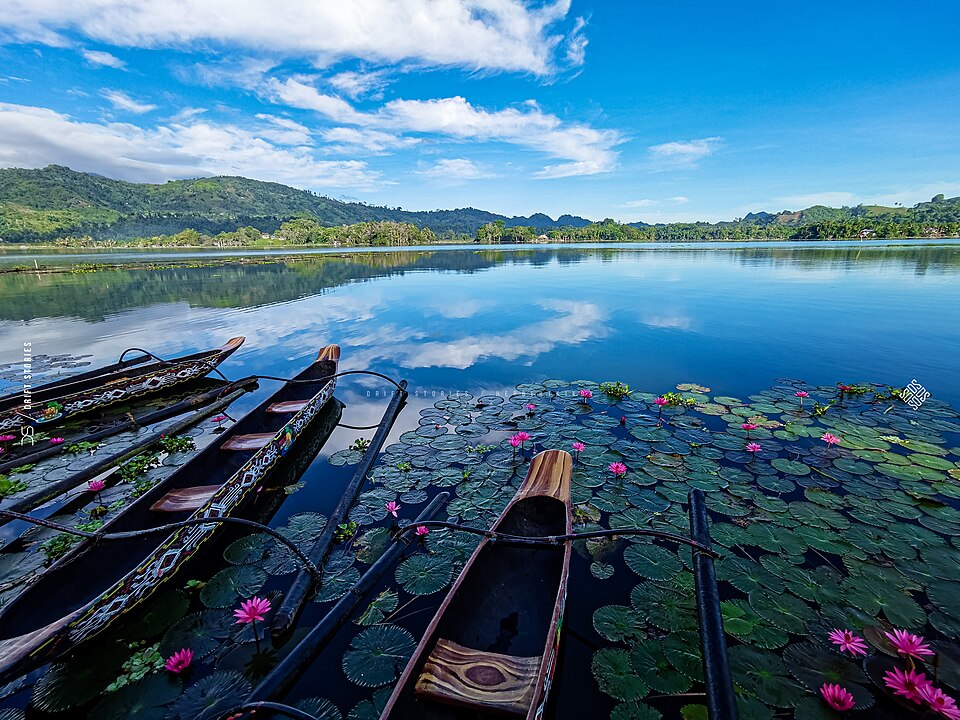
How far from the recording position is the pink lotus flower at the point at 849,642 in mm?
3084

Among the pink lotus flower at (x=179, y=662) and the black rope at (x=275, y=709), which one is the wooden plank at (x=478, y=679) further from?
the pink lotus flower at (x=179, y=662)

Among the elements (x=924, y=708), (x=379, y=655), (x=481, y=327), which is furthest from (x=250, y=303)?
(x=924, y=708)

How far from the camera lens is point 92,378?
900cm

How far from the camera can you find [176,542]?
400 centimetres

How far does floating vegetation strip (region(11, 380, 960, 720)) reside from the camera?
3.10m

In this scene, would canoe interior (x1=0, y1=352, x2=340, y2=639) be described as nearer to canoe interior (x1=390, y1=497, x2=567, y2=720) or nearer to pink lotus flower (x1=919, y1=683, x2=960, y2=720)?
canoe interior (x1=390, y1=497, x2=567, y2=720)

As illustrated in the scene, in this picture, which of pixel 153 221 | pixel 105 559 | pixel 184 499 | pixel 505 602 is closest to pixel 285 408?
pixel 184 499

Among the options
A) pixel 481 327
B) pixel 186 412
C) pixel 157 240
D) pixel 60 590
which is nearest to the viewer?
pixel 60 590

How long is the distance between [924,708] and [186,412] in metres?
12.2

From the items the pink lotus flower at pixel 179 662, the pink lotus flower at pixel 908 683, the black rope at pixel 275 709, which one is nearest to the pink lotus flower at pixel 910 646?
the pink lotus flower at pixel 908 683

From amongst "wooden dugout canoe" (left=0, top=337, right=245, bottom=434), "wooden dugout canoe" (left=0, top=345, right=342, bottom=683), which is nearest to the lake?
"wooden dugout canoe" (left=0, top=345, right=342, bottom=683)

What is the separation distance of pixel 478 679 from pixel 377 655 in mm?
1080

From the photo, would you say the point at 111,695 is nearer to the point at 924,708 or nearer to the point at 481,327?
the point at 924,708

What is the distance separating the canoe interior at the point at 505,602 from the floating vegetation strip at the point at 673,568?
41cm
